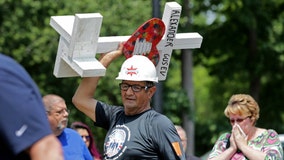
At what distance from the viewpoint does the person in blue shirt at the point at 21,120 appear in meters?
2.54

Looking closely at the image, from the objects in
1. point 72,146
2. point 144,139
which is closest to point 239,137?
point 72,146

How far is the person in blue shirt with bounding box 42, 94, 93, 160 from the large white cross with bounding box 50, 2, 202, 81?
1.24 meters

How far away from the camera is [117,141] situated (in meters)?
5.23

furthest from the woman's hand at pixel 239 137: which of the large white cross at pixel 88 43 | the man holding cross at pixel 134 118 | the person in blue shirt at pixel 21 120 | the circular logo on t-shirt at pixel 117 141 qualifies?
the person in blue shirt at pixel 21 120

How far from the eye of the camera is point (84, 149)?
6.87 meters

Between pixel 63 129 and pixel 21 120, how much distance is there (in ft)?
13.8

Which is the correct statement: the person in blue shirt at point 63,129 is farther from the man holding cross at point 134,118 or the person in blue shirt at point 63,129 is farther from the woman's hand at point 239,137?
the woman's hand at point 239,137

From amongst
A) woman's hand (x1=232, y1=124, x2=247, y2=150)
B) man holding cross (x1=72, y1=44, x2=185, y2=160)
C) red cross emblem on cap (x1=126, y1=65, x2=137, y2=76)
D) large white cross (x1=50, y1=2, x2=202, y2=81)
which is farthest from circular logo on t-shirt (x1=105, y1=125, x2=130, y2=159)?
woman's hand (x1=232, y1=124, x2=247, y2=150)

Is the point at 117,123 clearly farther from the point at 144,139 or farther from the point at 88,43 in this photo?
the point at 88,43

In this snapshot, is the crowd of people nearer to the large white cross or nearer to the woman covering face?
the woman covering face

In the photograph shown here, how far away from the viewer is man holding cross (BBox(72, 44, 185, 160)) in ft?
16.9

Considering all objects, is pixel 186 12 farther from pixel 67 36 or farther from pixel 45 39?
pixel 67 36

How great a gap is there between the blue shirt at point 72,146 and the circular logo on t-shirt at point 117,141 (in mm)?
1367

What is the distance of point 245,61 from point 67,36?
17.9 m
